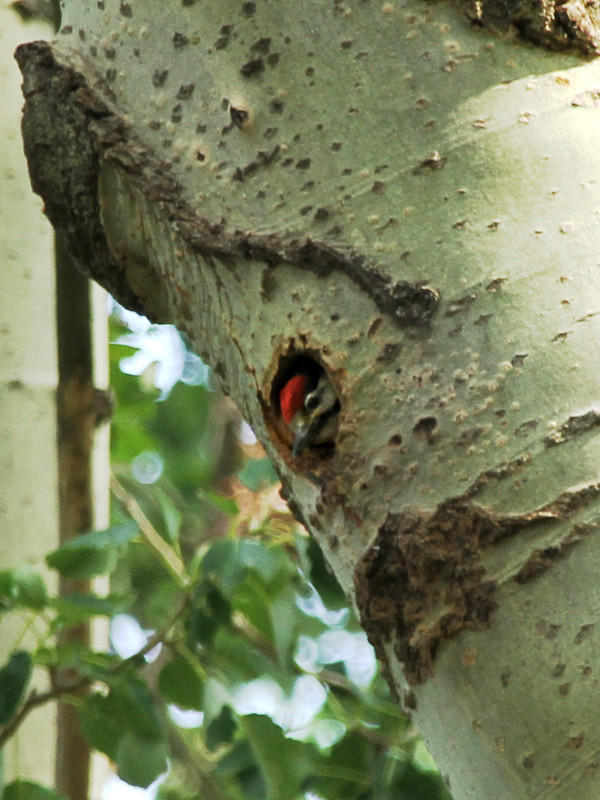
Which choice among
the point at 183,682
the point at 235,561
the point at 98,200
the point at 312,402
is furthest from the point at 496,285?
the point at 183,682

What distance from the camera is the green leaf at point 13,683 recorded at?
1.12 m

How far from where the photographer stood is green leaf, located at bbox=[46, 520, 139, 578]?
1158 mm

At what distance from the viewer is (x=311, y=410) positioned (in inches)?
28.3

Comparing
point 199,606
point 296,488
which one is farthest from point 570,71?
point 199,606

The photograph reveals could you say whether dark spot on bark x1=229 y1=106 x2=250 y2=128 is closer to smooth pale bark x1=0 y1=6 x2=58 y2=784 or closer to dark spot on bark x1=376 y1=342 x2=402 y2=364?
dark spot on bark x1=376 y1=342 x2=402 y2=364

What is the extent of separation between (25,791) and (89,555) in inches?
11.7

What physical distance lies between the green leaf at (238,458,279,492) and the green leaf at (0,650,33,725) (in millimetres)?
434

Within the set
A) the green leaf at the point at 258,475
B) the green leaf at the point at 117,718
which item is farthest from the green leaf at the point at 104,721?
the green leaf at the point at 258,475

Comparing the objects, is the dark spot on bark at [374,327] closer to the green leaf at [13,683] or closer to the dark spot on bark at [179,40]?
the dark spot on bark at [179,40]

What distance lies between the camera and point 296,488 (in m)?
0.78

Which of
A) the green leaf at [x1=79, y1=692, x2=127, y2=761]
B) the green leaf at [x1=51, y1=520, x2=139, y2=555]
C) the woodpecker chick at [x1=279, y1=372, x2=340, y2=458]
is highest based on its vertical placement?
the woodpecker chick at [x1=279, y1=372, x2=340, y2=458]

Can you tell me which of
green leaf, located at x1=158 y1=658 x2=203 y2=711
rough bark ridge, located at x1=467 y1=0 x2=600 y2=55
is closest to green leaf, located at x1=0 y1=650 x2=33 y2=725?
green leaf, located at x1=158 y1=658 x2=203 y2=711

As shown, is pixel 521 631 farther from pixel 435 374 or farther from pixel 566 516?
pixel 435 374

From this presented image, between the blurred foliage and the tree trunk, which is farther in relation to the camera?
the blurred foliage
